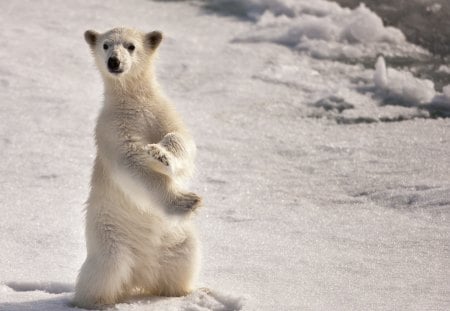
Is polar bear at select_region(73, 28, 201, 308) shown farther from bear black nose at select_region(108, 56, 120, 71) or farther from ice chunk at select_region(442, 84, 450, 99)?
ice chunk at select_region(442, 84, 450, 99)

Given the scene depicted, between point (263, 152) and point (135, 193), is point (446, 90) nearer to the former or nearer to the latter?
point (263, 152)

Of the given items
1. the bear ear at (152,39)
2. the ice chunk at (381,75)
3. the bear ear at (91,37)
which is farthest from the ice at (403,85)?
the bear ear at (91,37)

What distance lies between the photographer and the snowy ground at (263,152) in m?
4.40

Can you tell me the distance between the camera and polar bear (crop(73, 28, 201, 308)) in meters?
3.78

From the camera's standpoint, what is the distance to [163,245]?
4.07 m

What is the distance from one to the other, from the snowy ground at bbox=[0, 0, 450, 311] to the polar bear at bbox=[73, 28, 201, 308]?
0.52ft

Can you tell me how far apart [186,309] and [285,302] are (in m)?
0.47

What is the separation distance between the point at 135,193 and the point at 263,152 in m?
3.03

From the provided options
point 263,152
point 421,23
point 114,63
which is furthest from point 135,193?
point 421,23

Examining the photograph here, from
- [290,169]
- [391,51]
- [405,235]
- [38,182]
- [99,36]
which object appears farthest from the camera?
[391,51]

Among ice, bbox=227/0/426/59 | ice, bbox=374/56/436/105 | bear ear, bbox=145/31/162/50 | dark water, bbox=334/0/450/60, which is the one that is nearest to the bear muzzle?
bear ear, bbox=145/31/162/50

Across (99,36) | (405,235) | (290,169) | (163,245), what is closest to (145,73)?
(99,36)

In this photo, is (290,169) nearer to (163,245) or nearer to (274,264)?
(274,264)

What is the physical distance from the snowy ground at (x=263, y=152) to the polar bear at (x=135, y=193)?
0.52 ft
